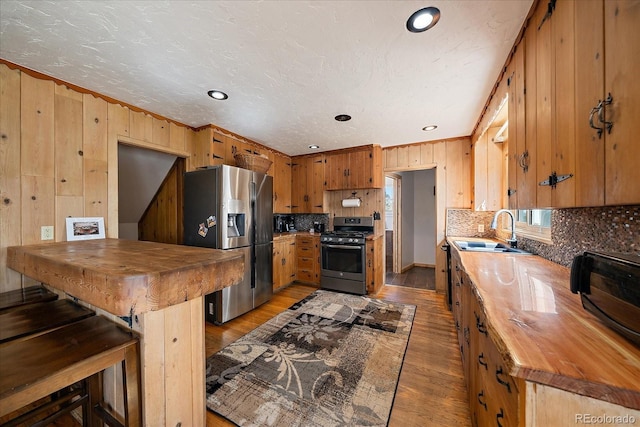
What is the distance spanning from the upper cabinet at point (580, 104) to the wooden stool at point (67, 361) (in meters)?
1.94

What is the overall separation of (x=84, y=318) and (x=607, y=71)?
2.49 m

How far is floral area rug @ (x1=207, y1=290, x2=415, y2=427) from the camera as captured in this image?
1.47 meters

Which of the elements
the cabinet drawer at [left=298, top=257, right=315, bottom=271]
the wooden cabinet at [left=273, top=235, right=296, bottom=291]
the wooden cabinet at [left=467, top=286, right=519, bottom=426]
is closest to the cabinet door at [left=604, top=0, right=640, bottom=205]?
the wooden cabinet at [left=467, top=286, right=519, bottom=426]

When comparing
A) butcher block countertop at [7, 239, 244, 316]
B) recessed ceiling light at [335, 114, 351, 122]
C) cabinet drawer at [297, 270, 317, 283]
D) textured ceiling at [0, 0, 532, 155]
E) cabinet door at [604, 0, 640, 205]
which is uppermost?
recessed ceiling light at [335, 114, 351, 122]

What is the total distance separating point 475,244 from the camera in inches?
104

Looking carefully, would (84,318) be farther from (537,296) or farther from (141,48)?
(537,296)

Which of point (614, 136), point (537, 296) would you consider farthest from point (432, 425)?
point (614, 136)

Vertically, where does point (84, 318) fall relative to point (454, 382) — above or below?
above

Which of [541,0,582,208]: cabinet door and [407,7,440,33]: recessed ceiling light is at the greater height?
[407,7,440,33]: recessed ceiling light

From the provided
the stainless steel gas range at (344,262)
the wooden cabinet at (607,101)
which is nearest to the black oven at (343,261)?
the stainless steel gas range at (344,262)

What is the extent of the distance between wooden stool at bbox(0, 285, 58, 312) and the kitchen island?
0.27 meters

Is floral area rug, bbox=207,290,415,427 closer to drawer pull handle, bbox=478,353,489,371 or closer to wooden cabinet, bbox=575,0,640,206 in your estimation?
drawer pull handle, bbox=478,353,489,371

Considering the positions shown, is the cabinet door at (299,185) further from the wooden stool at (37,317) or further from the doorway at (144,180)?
the wooden stool at (37,317)

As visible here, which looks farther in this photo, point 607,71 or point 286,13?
point 286,13
